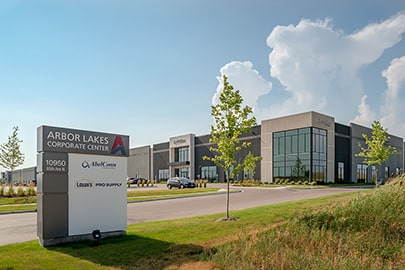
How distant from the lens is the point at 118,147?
11383 millimetres

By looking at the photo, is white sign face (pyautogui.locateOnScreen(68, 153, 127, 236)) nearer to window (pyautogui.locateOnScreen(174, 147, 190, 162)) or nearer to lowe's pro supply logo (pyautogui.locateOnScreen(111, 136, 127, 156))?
lowe's pro supply logo (pyautogui.locateOnScreen(111, 136, 127, 156))

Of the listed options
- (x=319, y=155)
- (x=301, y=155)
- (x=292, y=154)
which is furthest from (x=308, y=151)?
(x=292, y=154)

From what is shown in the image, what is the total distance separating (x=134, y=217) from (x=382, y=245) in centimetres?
1052

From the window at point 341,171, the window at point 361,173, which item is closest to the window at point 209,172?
the window at point 341,171

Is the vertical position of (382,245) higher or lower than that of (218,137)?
lower

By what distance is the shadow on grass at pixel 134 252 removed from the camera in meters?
7.98

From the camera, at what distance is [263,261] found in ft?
25.2

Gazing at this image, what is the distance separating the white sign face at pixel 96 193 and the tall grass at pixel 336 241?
4.01m

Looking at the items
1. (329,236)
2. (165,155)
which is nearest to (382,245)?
(329,236)

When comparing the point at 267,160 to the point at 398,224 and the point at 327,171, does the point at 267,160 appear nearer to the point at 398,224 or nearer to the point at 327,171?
the point at 327,171

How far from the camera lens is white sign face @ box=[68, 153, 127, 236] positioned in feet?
33.7

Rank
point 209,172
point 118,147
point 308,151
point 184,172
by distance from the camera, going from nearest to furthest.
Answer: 1. point 118,147
2. point 308,151
3. point 209,172
4. point 184,172

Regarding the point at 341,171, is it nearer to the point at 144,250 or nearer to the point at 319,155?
the point at 319,155

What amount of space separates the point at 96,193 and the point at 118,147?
162 centimetres
